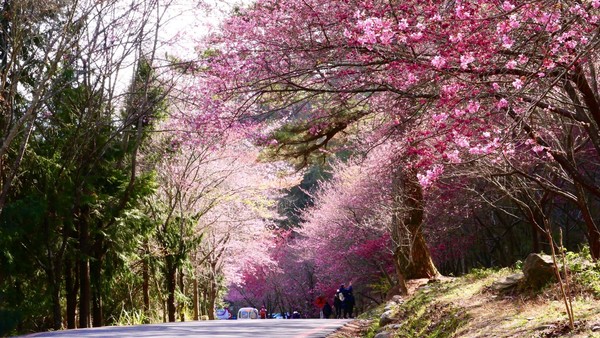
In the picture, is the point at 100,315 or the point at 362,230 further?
the point at 362,230

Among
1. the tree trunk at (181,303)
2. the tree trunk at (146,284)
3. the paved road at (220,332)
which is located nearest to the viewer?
the paved road at (220,332)

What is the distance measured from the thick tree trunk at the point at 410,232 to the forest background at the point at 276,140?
6 cm

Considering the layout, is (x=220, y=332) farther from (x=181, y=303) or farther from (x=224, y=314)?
(x=224, y=314)

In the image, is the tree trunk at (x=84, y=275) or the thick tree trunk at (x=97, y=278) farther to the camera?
the thick tree trunk at (x=97, y=278)

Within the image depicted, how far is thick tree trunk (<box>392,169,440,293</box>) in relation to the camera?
22.2 metres

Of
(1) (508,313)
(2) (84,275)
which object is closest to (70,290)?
(2) (84,275)

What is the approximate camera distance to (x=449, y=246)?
33.4m

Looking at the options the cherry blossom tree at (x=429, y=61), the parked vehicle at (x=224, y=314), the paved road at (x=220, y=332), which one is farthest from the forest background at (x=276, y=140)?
the parked vehicle at (x=224, y=314)

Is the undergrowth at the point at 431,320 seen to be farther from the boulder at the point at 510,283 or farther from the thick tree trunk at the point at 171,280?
the thick tree trunk at the point at 171,280

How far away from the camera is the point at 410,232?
2250 cm

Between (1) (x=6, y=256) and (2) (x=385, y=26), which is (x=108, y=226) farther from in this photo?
(2) (x=385, y=26)

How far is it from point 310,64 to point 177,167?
62.4 ft

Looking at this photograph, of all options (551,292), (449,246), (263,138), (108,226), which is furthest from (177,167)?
(551,292)

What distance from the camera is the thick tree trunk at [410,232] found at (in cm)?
2223
